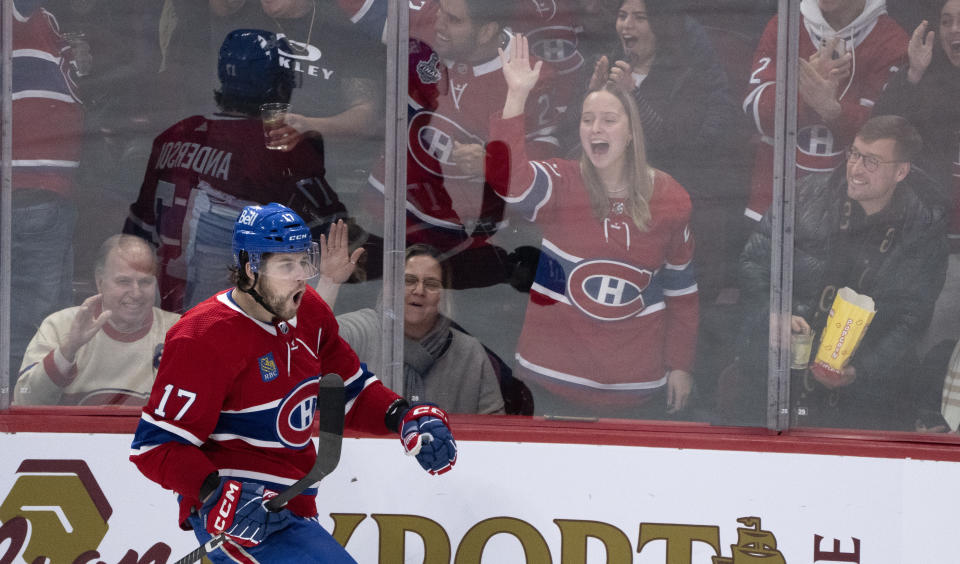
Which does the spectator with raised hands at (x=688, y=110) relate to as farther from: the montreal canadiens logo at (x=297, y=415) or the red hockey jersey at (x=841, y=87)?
the montreal canadiens logo at (x=297, y=415)

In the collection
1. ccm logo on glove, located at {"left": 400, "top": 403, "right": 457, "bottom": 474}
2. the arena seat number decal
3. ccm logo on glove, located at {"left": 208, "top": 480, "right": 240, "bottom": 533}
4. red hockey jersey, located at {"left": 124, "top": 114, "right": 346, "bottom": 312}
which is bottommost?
ccm logo on glove, located at {"left": 208, "top": 480, "right": 240, "bottom": 533}

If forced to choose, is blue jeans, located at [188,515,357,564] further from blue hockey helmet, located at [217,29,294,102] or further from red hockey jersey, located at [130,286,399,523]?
blue hockey helmet, located at [217,29,294,102]

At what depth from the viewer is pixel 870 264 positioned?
10.5 ft

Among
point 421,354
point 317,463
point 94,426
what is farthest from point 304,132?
point 317,463

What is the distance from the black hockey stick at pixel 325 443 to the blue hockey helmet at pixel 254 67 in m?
1.32

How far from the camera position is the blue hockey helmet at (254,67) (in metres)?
3.42

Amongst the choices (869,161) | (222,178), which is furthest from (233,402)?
(869,161)

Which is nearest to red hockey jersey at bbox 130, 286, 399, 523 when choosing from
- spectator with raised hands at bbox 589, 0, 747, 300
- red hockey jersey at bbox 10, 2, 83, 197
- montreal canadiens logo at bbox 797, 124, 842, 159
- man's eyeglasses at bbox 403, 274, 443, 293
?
man's eyeglasses at bbox 403, 274, 443, 293

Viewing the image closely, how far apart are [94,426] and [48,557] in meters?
0.41

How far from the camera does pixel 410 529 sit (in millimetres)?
3309

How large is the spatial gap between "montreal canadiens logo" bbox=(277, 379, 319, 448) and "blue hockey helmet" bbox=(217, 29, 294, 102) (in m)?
1.20

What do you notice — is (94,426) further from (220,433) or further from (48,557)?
(220,433)

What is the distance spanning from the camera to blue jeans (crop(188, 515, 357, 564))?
7.87 ft

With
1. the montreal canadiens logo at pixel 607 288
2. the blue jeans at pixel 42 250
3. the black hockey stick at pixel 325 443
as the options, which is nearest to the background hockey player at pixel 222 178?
the blue jeans at pixel 42 250
